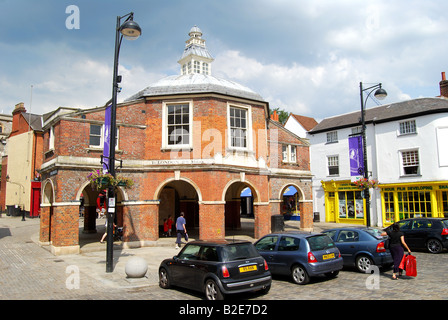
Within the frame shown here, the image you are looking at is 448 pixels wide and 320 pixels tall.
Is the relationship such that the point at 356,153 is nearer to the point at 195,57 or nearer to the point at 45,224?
the point at 195,57

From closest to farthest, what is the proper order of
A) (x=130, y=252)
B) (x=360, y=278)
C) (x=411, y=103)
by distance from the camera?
(x=360, y=278), (x=130, y=252), (x=411, y=103)

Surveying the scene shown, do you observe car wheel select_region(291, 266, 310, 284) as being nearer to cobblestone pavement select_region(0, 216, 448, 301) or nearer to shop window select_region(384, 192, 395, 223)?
cobblestone pavement select_region(0, 216, 448, 301)

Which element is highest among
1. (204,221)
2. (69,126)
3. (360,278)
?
(69,126)

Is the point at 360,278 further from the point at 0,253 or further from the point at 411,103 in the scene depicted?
the point at 411,103

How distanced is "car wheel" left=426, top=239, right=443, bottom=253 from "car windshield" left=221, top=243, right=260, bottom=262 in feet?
32.9

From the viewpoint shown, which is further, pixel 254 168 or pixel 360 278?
pixel 254 168

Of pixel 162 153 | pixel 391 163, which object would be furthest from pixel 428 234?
pixel 391 163

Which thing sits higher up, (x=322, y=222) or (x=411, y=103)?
(x=411, y=103)

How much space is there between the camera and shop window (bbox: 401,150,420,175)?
26484mm

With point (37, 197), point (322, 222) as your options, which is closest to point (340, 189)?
point (322, 222)

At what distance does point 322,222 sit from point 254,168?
49.4 ft

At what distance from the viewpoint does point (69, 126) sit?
→ 1659cm

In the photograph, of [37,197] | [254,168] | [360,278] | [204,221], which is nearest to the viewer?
[360,278]

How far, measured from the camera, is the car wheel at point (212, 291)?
7844mm
